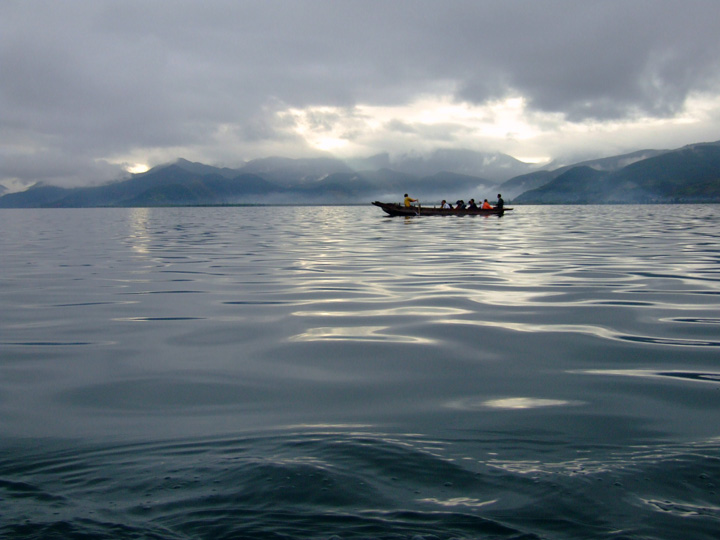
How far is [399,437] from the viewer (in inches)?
201

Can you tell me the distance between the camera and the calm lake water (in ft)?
12.3

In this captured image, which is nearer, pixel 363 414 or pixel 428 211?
pixel 363 414

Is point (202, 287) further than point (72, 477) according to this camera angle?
Yes

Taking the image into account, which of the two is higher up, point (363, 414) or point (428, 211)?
point (428, 211)

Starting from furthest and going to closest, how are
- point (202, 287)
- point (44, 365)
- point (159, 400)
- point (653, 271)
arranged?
point (653, 271)
point (202, 287)
point (44, 365)
point (159, 400)

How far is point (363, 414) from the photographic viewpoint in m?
5.83

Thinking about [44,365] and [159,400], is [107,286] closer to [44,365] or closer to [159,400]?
[44,365]

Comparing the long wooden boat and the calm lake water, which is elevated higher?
the long wooden boat

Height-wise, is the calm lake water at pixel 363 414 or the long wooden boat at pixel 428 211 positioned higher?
the long wooden boat at pixel 428 211

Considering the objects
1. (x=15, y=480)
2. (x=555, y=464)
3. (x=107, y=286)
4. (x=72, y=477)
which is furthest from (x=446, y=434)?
(x=107, y=286)

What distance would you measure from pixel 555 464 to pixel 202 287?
1205 cm

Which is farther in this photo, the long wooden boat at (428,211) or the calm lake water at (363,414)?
the long wooden boat at (428,211)

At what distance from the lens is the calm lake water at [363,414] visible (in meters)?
3.76

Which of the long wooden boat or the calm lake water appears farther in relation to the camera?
the long wooden boat
